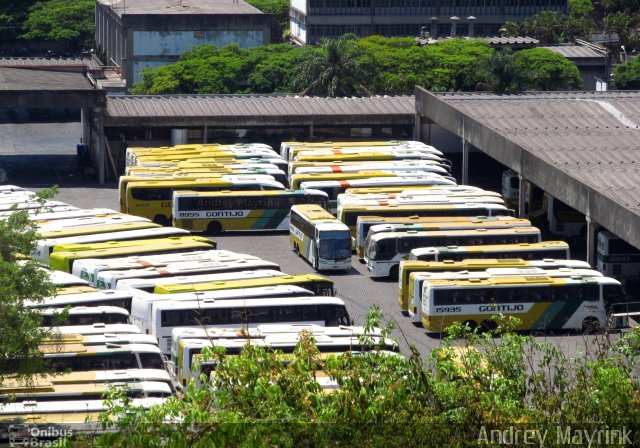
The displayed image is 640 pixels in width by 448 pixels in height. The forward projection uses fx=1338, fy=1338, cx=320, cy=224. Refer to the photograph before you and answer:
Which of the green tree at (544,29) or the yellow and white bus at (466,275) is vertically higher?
the green tree at (544,29)

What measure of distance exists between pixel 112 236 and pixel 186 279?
265 inches

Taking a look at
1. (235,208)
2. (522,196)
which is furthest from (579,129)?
(235,208)

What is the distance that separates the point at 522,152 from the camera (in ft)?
146

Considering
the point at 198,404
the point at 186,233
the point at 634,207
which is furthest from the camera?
the point at 186,233

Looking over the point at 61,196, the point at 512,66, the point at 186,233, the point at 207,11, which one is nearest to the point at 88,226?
the point at 186,233

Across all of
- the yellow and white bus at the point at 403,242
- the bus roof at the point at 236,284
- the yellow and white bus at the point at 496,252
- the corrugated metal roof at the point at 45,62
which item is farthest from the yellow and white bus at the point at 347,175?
the corrugated metal roof at the point at 45,62

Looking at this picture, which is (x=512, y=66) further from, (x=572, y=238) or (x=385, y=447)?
(x=385, y=447)

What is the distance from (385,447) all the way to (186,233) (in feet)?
89.7

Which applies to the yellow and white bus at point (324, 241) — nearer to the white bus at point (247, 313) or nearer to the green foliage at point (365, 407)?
the white bus at point (247, 313)

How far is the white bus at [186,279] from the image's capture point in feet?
119

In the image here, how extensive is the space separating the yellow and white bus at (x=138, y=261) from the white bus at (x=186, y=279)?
1.45m

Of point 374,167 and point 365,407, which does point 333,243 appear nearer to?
point 374,167

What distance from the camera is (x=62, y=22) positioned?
97812 mm

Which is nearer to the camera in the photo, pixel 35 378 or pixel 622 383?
pixel 622 383
